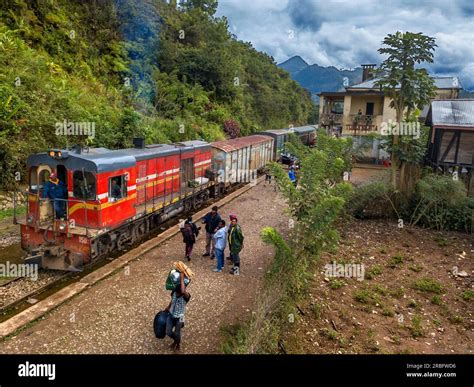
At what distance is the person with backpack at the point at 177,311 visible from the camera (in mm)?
7242

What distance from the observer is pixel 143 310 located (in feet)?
30.4

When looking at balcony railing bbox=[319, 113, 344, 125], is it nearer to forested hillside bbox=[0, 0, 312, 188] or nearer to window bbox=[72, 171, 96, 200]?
forested hillside bbox=[0, 0, 312, 188]

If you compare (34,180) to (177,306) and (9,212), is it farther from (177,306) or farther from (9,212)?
(177,306)

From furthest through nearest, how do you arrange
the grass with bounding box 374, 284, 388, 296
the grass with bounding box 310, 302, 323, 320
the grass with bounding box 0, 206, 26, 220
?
the grass with bounding box 0, 206, 26, 220, the grass with bounding box 374, 284, 388, 296, the grass with bounding box 310, 302, 323, 320

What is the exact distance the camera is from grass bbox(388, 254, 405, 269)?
14.0 metres

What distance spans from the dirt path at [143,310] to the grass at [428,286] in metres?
4.86

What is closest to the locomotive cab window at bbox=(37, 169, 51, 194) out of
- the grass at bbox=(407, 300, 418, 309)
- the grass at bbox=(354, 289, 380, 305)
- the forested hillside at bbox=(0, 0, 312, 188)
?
the forested hillside at bbox=(0, 0, 312, 188)

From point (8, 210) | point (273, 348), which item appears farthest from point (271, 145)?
point (273, 348)

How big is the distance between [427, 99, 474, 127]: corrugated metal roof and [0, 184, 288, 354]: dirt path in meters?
13.2

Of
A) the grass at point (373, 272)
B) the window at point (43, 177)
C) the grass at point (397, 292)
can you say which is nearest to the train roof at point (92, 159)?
the window at point (43, 177)

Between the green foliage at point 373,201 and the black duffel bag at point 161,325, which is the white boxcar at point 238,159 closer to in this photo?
the green foliage at point 373,201

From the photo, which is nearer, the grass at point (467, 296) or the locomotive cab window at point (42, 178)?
the locomotive cab window at point (42, 178)

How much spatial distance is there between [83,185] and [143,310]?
4.25 meters

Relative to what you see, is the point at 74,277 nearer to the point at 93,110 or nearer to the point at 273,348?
the point at 273,348
